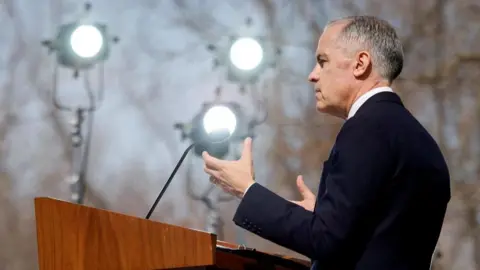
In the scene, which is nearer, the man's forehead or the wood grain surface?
the wood grain surface

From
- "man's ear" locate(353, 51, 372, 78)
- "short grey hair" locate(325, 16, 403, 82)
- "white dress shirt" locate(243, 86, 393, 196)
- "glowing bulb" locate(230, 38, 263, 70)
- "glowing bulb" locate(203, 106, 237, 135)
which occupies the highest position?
"glowing bulb" locate(230, 38, 263, 70)

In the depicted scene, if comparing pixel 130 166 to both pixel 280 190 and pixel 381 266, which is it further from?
pixel 381 266

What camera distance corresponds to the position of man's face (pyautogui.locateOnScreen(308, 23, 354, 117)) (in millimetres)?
1292

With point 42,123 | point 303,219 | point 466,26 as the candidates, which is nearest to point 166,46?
point 42,123

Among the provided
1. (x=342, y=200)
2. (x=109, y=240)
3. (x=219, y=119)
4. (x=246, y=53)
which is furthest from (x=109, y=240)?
(x=246, y=53)

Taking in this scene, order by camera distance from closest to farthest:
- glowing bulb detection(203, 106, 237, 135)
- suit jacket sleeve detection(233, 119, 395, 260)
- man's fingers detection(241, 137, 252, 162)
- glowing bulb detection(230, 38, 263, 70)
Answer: suit jacket sleeve detection(233, 119, 395, 260) < man's fingers detection(241, 137, 252, 162) < glowing bulb detection(203, 106, 237, 135) < glowing bulb detection(230, 38, 263, 70)

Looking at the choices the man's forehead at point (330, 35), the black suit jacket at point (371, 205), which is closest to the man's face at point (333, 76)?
the man's forehead at point (330, 35)

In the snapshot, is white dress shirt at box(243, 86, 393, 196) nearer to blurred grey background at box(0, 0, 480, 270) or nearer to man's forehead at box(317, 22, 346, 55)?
man's forehead at box(317, 22, 346, 55)

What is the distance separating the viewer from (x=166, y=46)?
3.11m

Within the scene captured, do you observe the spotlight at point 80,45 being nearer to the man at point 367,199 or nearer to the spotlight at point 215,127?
the spotlight at point 215,127

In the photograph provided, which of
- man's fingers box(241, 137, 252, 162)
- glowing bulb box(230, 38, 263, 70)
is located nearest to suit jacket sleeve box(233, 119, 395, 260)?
man's fingers box(241, 137, 252, 162)

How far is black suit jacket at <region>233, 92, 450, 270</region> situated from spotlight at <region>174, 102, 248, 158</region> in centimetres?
162

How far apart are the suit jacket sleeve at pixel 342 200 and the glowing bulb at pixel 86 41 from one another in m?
1.96

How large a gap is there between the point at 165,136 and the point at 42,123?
1.80 feet
